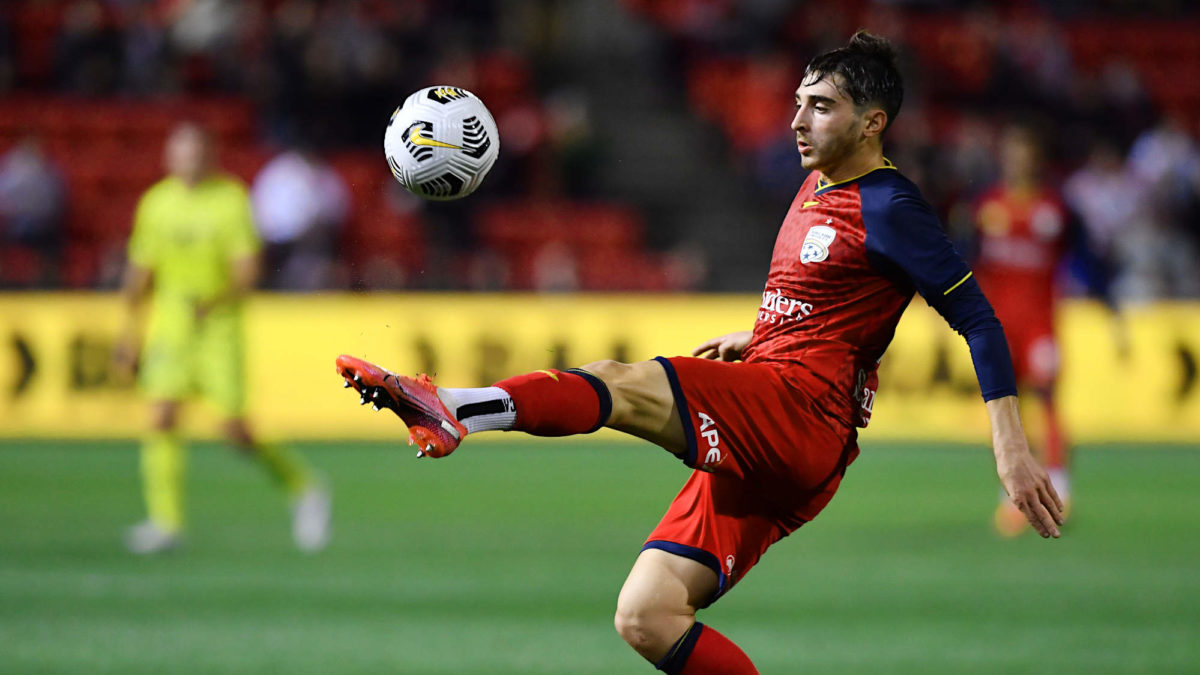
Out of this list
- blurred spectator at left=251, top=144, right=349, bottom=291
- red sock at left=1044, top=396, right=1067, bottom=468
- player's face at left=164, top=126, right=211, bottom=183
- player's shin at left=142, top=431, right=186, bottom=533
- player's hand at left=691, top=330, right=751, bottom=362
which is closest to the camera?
player's hand at left=691, top=330, right=751, bottom=362

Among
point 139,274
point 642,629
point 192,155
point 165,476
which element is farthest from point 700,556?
point 139,274

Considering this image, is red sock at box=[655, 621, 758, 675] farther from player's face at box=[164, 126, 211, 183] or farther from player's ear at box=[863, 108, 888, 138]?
player's face at box=[164, 126, 211, 183]

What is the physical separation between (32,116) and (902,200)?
53.0 feet

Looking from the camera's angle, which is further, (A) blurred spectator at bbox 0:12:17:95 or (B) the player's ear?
(A) blurred spectator at bbox 0:12:17:95

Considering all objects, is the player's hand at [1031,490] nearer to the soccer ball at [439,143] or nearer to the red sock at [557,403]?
the red sock at [557,403]

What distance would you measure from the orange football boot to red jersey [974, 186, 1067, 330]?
747cm

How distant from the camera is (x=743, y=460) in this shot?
15.3 feet

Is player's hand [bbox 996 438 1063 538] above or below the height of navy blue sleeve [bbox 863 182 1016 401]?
below

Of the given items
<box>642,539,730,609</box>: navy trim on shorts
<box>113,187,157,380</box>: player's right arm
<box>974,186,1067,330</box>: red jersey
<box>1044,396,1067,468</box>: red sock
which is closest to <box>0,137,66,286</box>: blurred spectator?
<box>113,187,157,380</box>: player's right arm

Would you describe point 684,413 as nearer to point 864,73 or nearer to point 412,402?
point 412,402

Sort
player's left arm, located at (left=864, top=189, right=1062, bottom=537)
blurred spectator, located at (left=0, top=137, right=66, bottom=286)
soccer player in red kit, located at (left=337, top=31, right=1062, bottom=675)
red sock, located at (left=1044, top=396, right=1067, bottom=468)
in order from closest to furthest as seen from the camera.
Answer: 1. player's left arm, located at (left=864, top=189, right=1062, bottom=537)
2. soccer player in red kit, located at (left=337, top=31, right=1062, bottom=675)
3. red sock, located at (left=1044, top=396, right=1067, bottom=468)
4. blurred spectator, located at (left=0, top=137, right=66, bottom=286)

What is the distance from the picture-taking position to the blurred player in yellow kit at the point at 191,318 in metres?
9.90

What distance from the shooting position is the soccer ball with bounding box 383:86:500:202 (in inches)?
182

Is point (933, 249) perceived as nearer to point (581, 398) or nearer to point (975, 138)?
point (581, 398)
